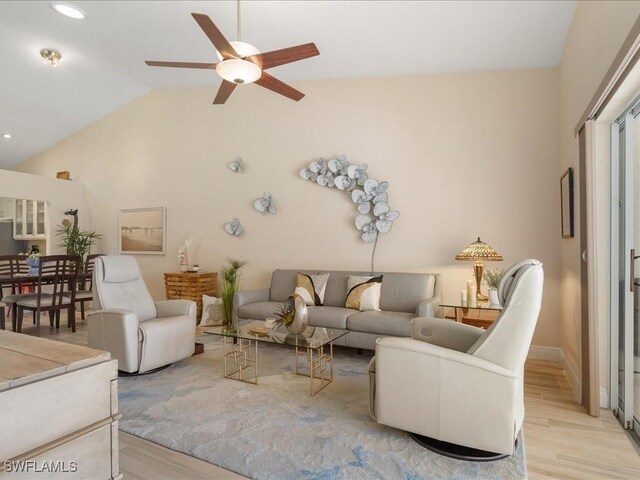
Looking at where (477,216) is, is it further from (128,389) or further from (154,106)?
(154,106)

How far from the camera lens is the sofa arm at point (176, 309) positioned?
3.66 metres

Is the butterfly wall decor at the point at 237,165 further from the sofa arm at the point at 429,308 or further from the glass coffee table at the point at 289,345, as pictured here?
the sofa arm at the point at 429,308

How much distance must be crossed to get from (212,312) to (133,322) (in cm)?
208

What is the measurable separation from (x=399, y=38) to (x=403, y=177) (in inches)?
57.4

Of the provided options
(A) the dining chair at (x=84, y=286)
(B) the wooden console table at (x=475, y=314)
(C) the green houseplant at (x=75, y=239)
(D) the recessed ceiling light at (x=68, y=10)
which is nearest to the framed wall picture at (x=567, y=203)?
(B) the wooden console table at (x=475, y=314)

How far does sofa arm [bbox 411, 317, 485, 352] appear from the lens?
240 centimetres

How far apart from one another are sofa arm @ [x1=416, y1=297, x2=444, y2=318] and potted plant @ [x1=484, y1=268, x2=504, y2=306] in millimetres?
488

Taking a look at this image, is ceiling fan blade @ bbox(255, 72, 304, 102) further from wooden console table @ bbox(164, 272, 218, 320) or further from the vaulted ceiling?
wooden console table @ bbox(164, 272, 218, 320)

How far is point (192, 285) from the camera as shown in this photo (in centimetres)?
527

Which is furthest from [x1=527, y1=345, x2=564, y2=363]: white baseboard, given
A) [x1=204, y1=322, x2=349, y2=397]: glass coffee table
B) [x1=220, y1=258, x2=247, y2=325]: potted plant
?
[x1=220, y1=258, x2=247, y2=325]: potted plant

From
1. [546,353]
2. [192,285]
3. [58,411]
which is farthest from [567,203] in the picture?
[192,285]

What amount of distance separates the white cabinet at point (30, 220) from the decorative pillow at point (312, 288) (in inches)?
212

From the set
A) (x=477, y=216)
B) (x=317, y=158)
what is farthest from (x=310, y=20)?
(x=477, y=216)

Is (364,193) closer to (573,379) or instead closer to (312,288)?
(312,288)
